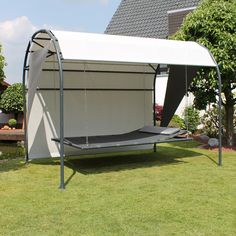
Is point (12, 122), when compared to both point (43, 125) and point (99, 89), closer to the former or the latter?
point (99, 89)

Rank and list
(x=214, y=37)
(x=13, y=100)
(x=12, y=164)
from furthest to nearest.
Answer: (x=13, y=100) → (x=214, y=37) → (x=12, y=164)

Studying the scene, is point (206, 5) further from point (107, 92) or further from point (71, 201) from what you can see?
point (71, 201)

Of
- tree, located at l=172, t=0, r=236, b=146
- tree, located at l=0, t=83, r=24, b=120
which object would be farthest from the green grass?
tree, located at l=0, t=83, r=24, b=120

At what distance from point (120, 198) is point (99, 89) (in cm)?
496

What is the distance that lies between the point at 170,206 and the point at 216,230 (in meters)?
1.11

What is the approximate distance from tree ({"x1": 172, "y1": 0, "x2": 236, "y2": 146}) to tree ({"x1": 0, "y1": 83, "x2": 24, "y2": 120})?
9438mm

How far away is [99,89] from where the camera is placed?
35.8ft

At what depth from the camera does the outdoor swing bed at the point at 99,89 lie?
8.38 m

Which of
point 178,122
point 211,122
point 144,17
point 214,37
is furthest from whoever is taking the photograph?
point 144,17

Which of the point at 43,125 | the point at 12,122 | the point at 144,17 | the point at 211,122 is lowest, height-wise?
the point at 12,122

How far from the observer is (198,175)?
814cm

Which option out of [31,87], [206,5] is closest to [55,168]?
[31,87]

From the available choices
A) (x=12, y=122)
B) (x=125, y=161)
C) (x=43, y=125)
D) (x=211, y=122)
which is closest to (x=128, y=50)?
(x=125, y=161)

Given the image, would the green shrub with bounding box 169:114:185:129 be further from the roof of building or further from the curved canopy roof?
the curved canopy roof
